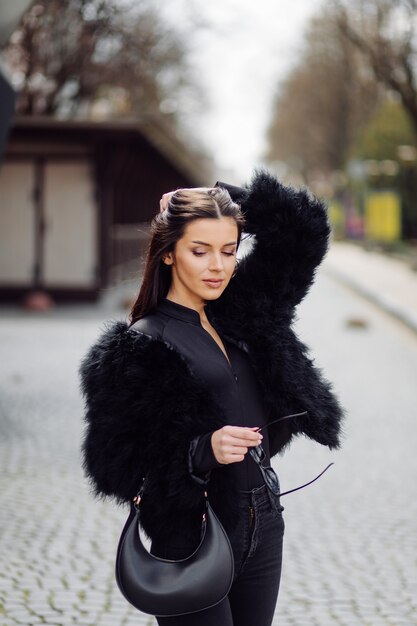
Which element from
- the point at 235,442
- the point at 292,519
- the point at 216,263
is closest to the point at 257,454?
the point at 235,442

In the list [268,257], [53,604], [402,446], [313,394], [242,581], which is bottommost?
[402,446]

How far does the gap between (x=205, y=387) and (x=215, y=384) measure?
0.07 metres

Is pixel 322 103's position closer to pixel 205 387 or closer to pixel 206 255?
pixel 206 255

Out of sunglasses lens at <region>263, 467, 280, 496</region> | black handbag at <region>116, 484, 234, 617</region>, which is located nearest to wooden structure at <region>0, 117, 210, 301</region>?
sunglasses lens at <region>263, 467, 280, 496</region>

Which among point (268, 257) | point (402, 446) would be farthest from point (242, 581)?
point (402, 446)

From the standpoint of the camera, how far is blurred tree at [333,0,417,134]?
31.2 metres

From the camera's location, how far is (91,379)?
9.01 ft

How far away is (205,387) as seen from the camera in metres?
2.67

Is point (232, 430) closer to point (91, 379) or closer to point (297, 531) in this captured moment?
point (91, 379)

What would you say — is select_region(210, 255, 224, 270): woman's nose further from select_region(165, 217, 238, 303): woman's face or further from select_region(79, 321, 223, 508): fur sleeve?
select_region(79, 321, 223, 508): fur sleeve

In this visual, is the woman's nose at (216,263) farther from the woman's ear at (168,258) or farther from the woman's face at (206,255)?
the woman's ear at (168,258)

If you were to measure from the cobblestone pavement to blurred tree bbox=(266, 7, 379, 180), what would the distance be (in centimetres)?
3925

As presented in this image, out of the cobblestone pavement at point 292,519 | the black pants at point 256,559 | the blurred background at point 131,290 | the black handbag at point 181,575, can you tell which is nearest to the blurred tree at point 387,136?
the blurred background at point 131,290

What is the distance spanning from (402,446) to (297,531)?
2496 mm
